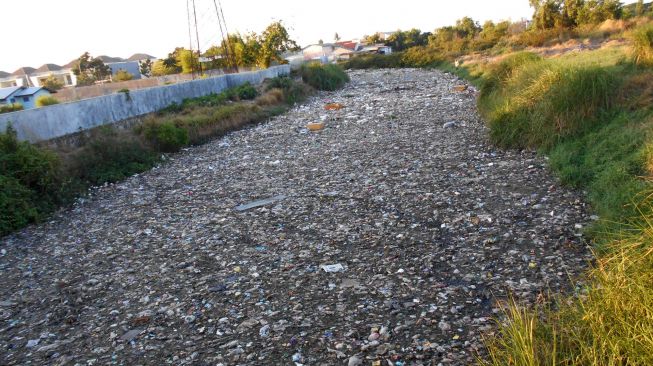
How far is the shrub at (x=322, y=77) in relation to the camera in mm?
27297

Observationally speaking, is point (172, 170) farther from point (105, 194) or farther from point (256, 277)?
point (256, 277)

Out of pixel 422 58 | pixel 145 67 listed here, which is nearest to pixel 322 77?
pixel 422 58

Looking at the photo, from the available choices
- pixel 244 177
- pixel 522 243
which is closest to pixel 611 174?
pixel 522 243

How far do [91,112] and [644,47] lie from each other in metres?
11.9

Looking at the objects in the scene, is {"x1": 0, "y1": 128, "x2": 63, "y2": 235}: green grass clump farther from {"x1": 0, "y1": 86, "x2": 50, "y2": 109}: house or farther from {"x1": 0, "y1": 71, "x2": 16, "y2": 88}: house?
{"x1": 0, "y1": 71, "x2": 16, "y2": 88}: house

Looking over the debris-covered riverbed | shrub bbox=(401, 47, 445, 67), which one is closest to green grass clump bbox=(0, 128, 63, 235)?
the debris-covered riverbed

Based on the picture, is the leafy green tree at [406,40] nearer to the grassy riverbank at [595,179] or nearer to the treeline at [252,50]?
the treeline at [252,50]

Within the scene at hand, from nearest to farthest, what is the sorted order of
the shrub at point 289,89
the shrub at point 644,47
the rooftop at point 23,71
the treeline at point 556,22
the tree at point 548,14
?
the shrub at point 644,47, the shrub at point 289,89, the treeline at point 556,22, the tree at point 548,14, the rooftop at point 23,71

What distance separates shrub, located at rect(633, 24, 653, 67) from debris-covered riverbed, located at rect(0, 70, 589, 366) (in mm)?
3185

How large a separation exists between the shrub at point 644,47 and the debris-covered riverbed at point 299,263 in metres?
3.19

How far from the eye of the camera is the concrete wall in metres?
10.1

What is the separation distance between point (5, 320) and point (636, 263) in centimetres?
524

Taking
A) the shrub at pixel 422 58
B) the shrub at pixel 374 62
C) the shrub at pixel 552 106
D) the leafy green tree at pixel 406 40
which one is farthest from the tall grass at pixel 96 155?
the leafy green tree at pixel 406 40

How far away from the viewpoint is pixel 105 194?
9477mm
